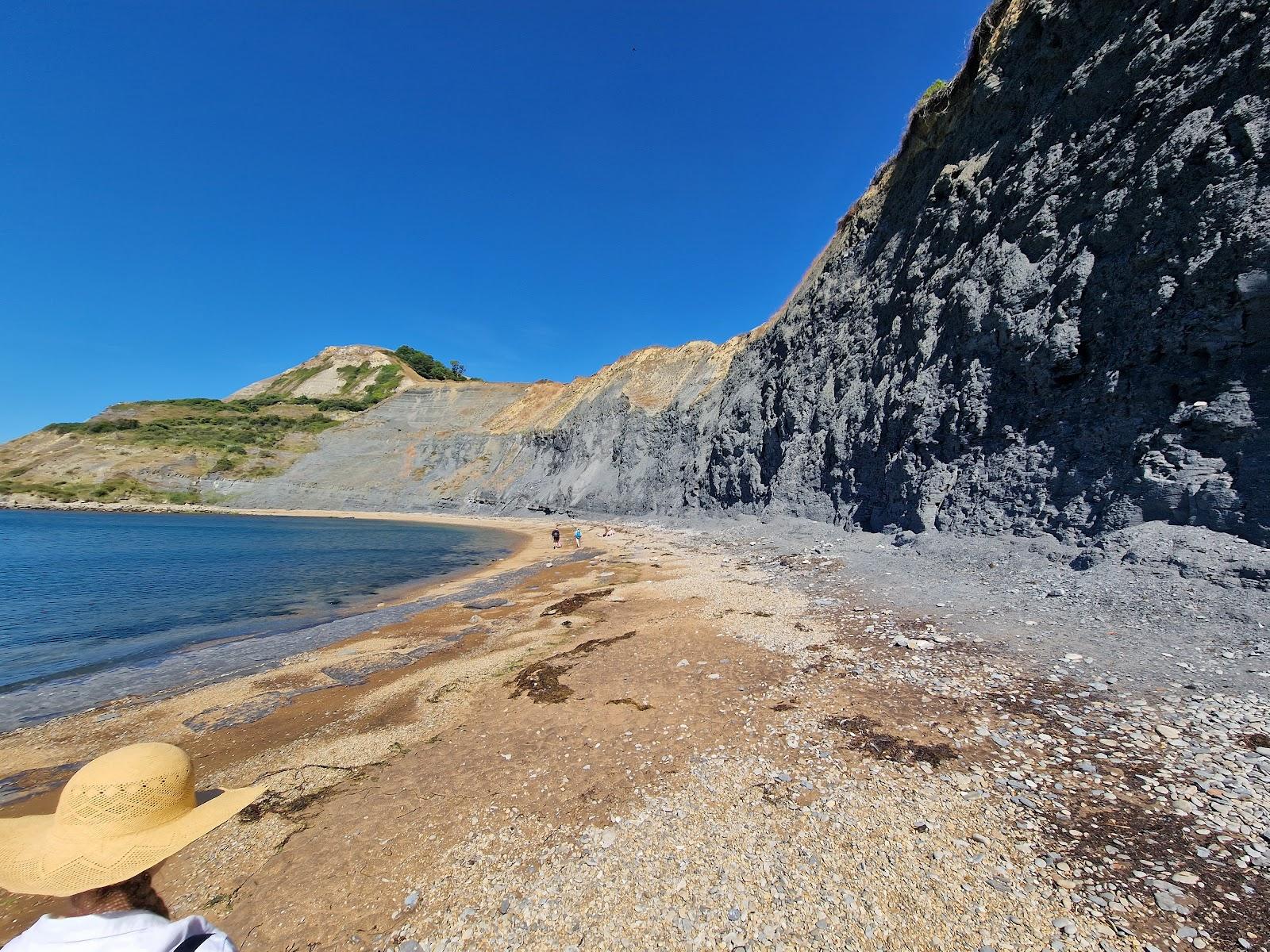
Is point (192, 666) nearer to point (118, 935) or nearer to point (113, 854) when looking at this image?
point (113, 854)

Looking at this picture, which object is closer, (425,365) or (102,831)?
(102,831)

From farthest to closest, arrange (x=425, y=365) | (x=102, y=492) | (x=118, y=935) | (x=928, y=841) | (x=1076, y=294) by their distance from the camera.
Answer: (x=425, y=365)
(x=102, y=492)
(x=1076, y=294)
(x=928, y=841)
(x=118, y=935)

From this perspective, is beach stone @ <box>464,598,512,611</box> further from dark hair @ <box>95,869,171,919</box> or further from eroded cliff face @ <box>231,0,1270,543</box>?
dark hair @ <box>95,869,171,919</box>

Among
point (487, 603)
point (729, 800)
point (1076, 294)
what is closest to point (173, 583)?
point (487, 603)

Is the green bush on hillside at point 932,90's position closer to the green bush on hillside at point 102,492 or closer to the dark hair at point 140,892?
the dark hair at point 140,892

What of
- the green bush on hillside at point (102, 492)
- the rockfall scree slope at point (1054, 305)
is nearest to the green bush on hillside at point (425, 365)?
the green bush on hillside at point (102, 492)

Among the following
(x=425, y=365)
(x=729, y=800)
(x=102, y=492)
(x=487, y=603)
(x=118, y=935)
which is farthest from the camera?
(x=425, y=365)

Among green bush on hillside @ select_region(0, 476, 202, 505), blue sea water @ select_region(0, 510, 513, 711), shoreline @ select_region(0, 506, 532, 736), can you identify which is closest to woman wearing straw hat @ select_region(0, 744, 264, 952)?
shoreline @ select_region(0, 506, 532, 736)

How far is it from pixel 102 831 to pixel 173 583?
2414cm

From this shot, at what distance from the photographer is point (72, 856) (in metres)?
2.10

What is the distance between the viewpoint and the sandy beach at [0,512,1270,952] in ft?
11.8

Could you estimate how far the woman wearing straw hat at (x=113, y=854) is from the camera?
1953 mm

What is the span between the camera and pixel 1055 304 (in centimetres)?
1330

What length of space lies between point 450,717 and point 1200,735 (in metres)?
8.47
